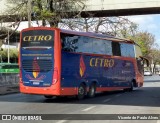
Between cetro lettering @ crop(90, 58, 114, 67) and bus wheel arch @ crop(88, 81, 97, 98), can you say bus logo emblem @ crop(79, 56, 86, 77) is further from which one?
bus wheel arch @ crop(88, 81, 97, 98)

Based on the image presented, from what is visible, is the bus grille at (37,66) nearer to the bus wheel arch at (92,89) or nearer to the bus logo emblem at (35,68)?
the bus logo emblem at (35,68)

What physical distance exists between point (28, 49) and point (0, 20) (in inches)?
756

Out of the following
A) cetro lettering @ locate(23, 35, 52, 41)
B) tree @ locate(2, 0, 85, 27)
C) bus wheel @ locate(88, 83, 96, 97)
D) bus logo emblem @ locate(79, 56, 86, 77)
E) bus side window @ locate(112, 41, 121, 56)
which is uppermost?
tree @ locate(2, 0, 85, 27)

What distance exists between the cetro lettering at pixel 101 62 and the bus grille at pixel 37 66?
382cm

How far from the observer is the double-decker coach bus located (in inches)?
809

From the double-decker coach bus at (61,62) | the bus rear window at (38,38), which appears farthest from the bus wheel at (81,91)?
the bus rear window at (38,38)

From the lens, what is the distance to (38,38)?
20859 millimetres

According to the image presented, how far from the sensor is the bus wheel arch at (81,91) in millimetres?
22528

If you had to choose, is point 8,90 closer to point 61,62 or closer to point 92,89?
point 92,89

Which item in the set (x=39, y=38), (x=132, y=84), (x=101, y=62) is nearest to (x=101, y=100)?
(x=101, y=62)

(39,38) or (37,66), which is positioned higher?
(39,38)

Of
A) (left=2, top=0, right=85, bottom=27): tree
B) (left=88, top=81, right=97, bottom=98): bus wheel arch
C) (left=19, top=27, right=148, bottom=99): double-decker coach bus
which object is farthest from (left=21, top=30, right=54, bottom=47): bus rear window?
(left=2, top=0, right=85, bottom=27): tree

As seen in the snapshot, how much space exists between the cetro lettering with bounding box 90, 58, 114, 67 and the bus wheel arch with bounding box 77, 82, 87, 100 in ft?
4.50

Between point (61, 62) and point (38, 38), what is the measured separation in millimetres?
1658
